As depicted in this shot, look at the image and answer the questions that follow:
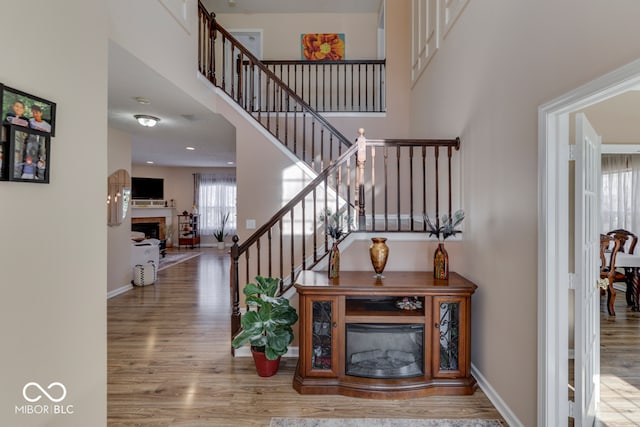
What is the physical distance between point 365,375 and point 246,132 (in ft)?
10.8

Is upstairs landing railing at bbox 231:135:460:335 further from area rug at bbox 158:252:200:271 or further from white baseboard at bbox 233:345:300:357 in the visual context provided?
area rug at bbox 158:252:200:271

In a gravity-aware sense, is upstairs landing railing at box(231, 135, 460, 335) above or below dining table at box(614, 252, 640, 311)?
above

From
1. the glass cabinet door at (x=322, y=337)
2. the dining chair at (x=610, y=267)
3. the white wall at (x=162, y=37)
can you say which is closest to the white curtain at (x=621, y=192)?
the dining chair at (x=610, y=267)

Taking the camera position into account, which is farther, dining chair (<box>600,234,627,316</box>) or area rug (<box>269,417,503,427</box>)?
dining chair (<box>600,234,627,316</box>)

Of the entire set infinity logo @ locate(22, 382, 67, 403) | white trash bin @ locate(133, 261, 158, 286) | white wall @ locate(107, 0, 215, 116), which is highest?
white wall @ locate(107, 0, 215, 116)

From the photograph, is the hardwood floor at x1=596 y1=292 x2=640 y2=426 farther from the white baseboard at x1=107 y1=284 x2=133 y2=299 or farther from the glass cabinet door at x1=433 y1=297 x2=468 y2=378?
the white baseboard at x1=107 y1=284 x2=133 y2=299

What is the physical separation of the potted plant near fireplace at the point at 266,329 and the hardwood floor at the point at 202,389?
0.54 feet

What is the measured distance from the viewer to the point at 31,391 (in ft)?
4.23

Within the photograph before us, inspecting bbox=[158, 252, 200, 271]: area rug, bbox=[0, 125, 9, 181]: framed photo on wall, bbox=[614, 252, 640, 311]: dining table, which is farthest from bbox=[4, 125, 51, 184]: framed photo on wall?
bbox=[158, 252, 200, 271]: area rug

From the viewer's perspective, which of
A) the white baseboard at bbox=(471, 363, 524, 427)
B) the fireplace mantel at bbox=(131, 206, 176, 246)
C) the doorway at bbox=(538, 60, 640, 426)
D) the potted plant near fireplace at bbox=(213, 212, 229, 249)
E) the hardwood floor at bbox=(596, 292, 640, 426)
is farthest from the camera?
the potted plant near fireplace at bbox=(213, 212, 229, 249)

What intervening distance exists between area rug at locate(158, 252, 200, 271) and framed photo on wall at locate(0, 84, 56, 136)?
21.4ft

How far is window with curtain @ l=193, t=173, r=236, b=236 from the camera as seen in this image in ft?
35.9

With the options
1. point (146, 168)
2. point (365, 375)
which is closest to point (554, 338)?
point (365, 375)

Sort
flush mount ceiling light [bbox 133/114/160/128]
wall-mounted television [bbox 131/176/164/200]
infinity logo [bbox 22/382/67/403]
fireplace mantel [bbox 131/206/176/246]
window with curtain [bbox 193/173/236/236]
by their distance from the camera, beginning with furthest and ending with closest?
window with curtain [bbox 193/173/236/236]
wall-mounted television [bbox 131/176/164/200]
fireplace mantel [bbox 131/206/176/246]
flush mount ceiling light [bbox 133/114/160/128]
infinity logo [bbox 22/382/67/403]
